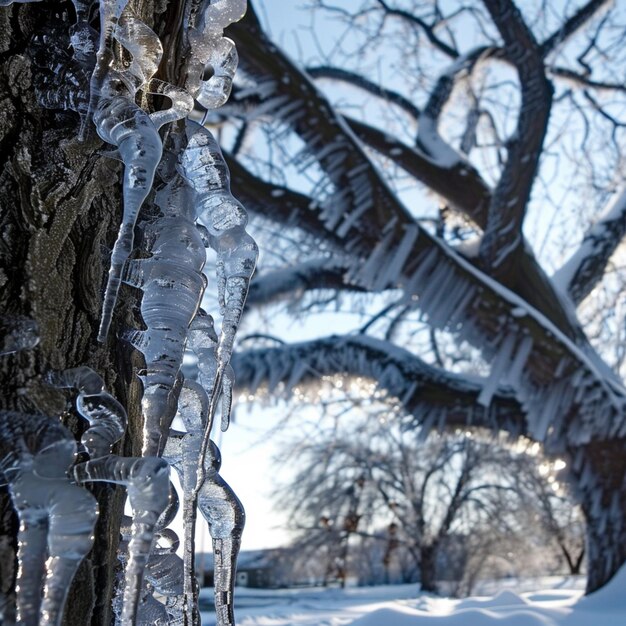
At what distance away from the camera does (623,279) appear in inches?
368

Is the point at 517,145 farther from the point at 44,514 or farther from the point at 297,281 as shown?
the point at 44,514

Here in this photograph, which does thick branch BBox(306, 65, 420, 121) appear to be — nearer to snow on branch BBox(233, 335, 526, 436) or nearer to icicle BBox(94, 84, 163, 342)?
snow on branch BBox(233, 335, 526, 436)

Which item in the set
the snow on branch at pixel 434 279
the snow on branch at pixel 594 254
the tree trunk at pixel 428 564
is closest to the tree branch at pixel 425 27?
the snow on branch at pixel 594 254

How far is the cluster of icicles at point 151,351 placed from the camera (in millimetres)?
585

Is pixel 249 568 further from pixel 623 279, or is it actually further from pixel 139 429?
pixel 139 429

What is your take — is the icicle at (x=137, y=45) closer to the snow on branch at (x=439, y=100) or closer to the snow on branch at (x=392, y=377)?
the snow on branch at (x=392, y=377)

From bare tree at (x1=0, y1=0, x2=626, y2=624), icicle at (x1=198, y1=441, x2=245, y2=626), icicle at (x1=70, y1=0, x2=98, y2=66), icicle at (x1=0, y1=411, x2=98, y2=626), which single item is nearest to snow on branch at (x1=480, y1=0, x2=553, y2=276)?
bare tree at (x1=0, y1=0, x2=626, y2=624)

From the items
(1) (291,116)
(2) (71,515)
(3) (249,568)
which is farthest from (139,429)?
(3) (249,568)

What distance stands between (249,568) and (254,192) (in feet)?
40.4

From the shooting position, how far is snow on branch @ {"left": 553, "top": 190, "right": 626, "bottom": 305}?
22.1 ft

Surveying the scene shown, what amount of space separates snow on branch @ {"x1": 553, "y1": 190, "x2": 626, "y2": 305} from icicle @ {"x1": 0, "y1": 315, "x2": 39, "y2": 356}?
22.3ft

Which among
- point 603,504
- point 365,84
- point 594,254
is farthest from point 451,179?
point 603,504

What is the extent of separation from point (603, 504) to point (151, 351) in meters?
5.29

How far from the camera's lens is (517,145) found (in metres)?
6.11
